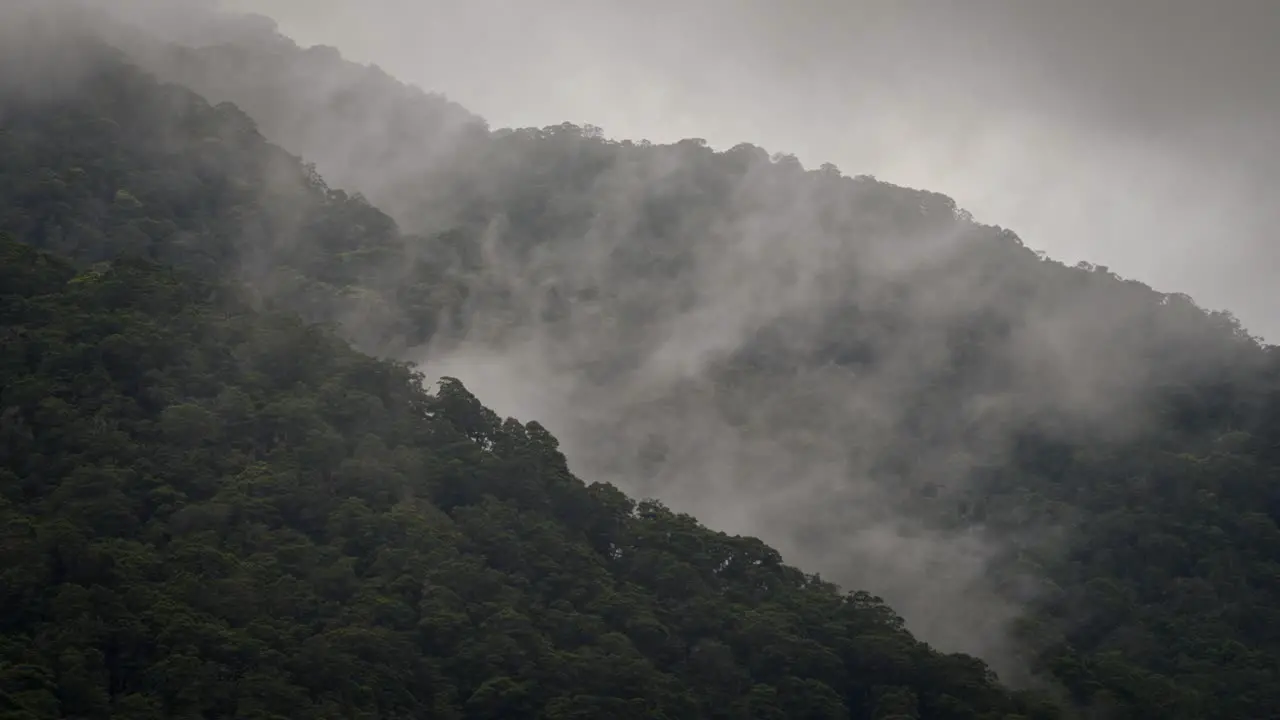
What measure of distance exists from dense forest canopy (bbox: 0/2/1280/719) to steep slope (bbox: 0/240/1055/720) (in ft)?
0.41

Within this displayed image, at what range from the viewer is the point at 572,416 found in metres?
61.1

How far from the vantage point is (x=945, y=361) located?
2537 inches

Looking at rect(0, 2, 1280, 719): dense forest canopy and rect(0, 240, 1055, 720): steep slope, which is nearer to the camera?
rect(0, 240, 1055, 720): steep slope

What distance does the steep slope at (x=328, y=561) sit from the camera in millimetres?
34406

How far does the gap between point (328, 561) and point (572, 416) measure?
22.1 meters

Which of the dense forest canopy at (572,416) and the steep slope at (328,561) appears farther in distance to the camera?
the dense forest canopy at (572,416)

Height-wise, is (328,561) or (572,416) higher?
(572,416)

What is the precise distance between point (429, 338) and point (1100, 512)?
83.6 ft

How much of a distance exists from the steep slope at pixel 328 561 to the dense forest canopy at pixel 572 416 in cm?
13

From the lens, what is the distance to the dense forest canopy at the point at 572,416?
3875 cm

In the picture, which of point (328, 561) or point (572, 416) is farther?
point (572, 416)

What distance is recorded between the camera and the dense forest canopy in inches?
1526

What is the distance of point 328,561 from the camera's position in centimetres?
3984

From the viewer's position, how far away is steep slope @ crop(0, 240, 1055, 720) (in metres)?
34.4
